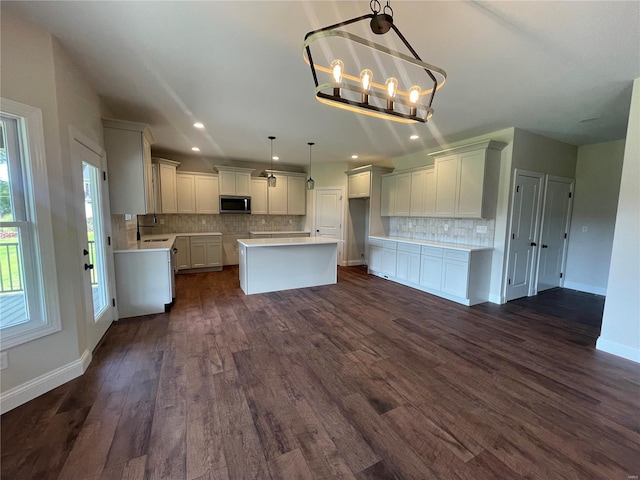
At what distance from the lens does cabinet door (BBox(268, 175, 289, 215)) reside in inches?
273

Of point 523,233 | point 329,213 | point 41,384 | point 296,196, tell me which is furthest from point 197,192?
point 523,233

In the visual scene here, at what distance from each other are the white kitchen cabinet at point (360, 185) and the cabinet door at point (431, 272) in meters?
2.18

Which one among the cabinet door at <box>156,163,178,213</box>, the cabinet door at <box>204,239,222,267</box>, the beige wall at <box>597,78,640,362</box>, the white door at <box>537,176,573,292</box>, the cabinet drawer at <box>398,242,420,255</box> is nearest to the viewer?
the beige wall at <box>597,78,640,362</box>

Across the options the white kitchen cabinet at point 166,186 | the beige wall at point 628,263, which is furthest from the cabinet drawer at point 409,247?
the white kitchen cabinet at point 166,186

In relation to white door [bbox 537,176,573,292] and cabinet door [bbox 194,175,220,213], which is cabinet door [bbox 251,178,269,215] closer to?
cabinet door [bbox 194,175,220,213]

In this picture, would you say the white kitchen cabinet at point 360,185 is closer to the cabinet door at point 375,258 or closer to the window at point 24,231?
the cabinet door at point 375,258

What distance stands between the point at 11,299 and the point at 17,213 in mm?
611

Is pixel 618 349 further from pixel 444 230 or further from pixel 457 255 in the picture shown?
pixel 444 230

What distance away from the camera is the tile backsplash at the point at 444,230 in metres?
4.38

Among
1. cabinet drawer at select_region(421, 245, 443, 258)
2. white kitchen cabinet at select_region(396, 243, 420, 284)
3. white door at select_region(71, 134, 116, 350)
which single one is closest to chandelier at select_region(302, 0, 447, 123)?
white door at select_region(71, 134, 116, 350)

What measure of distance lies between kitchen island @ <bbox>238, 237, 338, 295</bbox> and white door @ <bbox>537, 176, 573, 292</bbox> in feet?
12.0

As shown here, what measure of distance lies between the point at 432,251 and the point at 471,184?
1.22m

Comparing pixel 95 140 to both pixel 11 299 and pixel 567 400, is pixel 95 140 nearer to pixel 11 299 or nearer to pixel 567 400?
pixel 11 299

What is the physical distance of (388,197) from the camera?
599 cm
